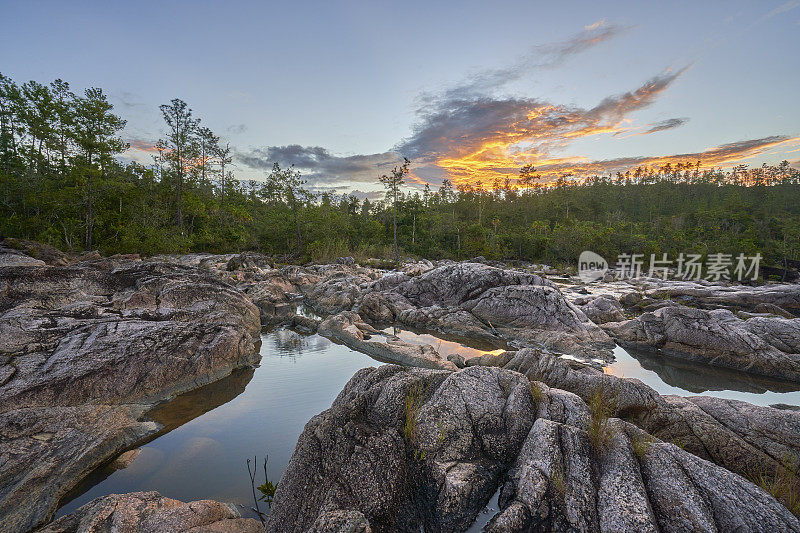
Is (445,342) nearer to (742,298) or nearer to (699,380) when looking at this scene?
(699,380)

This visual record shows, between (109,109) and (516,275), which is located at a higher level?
(109,109)

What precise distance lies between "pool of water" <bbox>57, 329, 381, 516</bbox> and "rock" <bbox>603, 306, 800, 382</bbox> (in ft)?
38.7

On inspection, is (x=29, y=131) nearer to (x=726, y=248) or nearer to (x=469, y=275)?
(x=469, y=275)

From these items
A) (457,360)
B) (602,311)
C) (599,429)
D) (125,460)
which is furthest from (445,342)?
(125,460)

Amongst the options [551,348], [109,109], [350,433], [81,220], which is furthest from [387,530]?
[109,109]

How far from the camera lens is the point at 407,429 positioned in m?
4.62

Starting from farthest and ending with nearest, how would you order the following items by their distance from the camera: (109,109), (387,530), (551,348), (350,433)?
1. (109,109)
2. (551,348)
3. (350,433)
4. (387,530)

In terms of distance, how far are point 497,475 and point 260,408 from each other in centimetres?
627

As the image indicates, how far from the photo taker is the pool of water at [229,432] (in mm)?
5293

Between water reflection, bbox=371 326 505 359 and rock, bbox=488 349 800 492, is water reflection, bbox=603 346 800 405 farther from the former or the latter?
rock, bbox=488 349 800 492

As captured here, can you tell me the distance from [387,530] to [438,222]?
5160 cm

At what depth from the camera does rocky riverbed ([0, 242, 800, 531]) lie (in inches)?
138

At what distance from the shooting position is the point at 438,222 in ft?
176

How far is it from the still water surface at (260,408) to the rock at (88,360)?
458 millimetres
